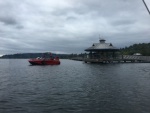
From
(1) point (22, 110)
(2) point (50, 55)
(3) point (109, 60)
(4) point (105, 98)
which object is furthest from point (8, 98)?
(3) point (109, 60)

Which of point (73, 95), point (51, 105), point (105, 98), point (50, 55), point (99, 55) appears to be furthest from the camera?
point (99, 55)

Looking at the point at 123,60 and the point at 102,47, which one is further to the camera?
the point at 123,60

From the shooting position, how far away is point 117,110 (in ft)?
73.5

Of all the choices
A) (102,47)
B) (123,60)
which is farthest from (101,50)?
(123,60)

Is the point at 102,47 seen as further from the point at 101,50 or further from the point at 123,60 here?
the point at 123,60

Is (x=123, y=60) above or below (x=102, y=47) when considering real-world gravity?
below

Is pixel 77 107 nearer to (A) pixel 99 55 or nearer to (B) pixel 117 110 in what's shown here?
(B) pixel 117 110

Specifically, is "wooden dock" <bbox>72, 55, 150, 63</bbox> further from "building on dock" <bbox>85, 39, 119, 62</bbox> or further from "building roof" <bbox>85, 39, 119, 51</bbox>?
"building roof" <bbox>85, 39, 119, 51</bbox>

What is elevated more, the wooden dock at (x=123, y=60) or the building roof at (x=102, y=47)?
the building roof at (x=102, y=47)

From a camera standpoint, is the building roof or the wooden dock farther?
the building roof

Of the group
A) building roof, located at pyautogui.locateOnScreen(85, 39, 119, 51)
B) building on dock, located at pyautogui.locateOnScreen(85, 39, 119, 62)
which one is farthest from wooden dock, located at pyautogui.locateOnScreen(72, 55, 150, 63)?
building roof, located at pyautogui.locateOnScreen(85, 39, 119, 51)

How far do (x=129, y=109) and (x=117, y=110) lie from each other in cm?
113

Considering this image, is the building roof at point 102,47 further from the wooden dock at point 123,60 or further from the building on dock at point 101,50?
the wooden dock at point 123,60

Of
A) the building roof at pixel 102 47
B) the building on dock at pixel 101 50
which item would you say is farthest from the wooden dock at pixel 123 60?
the building roof at pixel 102 47
